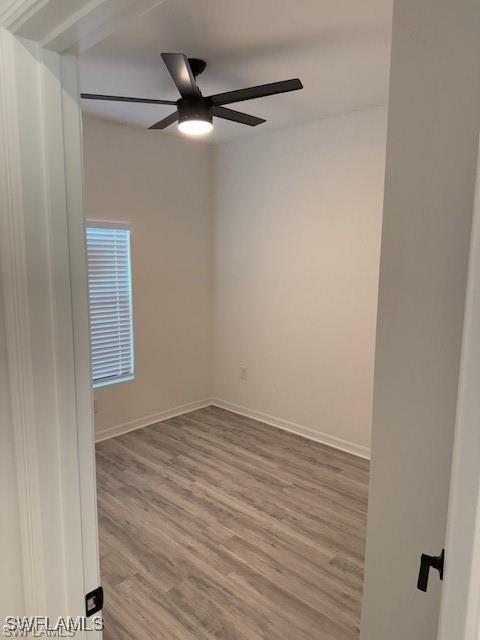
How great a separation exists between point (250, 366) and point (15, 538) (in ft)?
11.5

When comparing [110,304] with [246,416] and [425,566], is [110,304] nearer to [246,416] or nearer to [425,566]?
[246,416]

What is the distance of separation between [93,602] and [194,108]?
2345 millimetres

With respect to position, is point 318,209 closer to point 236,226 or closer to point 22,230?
point 236,226

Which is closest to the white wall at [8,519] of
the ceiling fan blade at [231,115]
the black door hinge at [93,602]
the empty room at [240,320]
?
the empty room at [240,320]

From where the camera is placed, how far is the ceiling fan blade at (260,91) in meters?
2.07

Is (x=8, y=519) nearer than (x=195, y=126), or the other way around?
(x=8, y=519)

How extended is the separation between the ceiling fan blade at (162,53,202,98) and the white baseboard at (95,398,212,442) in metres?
2.90

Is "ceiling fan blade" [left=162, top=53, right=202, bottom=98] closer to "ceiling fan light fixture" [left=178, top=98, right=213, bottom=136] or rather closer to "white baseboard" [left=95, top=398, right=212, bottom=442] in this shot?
"ceiling fan light fixture" [left=178, top=98, right=213, bottom=136]

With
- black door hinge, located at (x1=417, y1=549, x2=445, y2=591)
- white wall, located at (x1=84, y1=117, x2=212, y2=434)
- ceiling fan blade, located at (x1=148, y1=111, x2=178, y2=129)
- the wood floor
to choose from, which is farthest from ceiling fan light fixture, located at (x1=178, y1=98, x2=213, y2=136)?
the wood floor

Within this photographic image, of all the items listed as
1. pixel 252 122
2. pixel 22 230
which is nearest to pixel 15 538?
pixel 22 230

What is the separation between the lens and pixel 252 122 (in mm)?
2750

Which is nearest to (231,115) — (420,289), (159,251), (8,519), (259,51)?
(259,51)

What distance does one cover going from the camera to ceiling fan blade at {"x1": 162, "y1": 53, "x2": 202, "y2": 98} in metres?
1.91

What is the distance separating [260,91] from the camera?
7.11 feet
